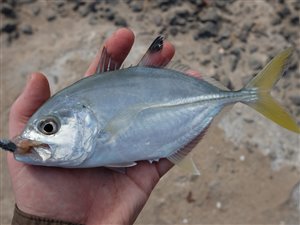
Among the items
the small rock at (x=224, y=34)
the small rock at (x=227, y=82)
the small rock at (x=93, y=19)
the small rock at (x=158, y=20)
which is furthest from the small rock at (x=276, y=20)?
the small rock at (x=93, y=19)

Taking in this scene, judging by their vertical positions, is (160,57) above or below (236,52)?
above

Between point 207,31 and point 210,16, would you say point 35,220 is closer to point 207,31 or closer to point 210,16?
point 207,31

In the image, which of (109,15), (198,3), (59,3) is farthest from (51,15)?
(198,3)

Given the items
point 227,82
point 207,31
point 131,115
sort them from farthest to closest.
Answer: point 207,31
point 227,82
point 131,115

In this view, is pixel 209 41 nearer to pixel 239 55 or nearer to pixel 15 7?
pixel 239 55

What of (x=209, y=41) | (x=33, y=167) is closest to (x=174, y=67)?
(x=33, y=167)

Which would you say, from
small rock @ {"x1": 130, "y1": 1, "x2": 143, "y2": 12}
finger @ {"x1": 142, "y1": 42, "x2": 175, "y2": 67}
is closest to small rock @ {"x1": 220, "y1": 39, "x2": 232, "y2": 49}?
small rock @ {"x1": 130, "y1": 1, "x2": 143, "y2": 12}

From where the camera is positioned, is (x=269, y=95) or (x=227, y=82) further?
(x=227, y=82)
